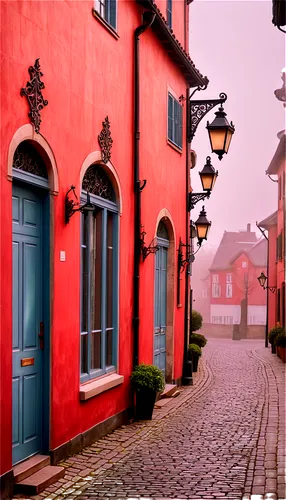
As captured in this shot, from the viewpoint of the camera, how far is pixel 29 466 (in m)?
7.13

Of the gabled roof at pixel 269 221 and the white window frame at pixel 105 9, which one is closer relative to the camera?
the white window frame at pixel 105 9

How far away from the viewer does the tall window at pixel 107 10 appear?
966 centimetres

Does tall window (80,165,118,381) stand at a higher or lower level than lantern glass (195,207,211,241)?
lower

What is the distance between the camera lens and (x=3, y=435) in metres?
6.50

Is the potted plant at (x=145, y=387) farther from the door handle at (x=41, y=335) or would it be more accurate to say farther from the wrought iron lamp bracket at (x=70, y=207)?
the wrought iron lamp bracket at (x=70, y=207)

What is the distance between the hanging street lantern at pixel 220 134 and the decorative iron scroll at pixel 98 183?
329cm

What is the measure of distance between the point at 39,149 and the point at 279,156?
26.6 meters

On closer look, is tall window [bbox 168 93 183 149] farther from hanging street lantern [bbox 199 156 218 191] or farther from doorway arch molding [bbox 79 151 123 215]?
doorway arch molding [bbox 79 151 123 215]

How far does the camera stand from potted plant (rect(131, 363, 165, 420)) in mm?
10820

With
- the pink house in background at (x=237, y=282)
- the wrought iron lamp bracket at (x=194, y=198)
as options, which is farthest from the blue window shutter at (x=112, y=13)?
the pink house in background at (x=237, y=282)

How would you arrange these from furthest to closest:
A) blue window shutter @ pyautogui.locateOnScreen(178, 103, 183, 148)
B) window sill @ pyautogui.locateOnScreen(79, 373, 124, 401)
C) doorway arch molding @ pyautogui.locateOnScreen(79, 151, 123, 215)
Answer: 1. blue window shutter @ pyautogui.locateOnScreen(178, 103, 183, 148)
2. doorway arch molding @ pyautogui.locateOnScreen(79, 151, 123, 215)
3. window sill @ pyautogui.locateOnScreen(79, 373, 124, 401)

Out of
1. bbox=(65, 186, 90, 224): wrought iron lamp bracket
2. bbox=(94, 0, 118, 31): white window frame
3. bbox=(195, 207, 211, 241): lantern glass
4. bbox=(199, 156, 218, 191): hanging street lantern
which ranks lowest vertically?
bbox=(65, 186, 90, 224): wrought iron lamp bracket

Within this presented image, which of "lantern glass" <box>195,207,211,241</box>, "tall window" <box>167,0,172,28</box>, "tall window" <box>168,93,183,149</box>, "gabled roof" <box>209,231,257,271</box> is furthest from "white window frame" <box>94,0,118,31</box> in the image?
"gabled roof" <box>209,231,257,271</box>

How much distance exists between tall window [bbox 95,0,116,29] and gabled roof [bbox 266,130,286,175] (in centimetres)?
1921
